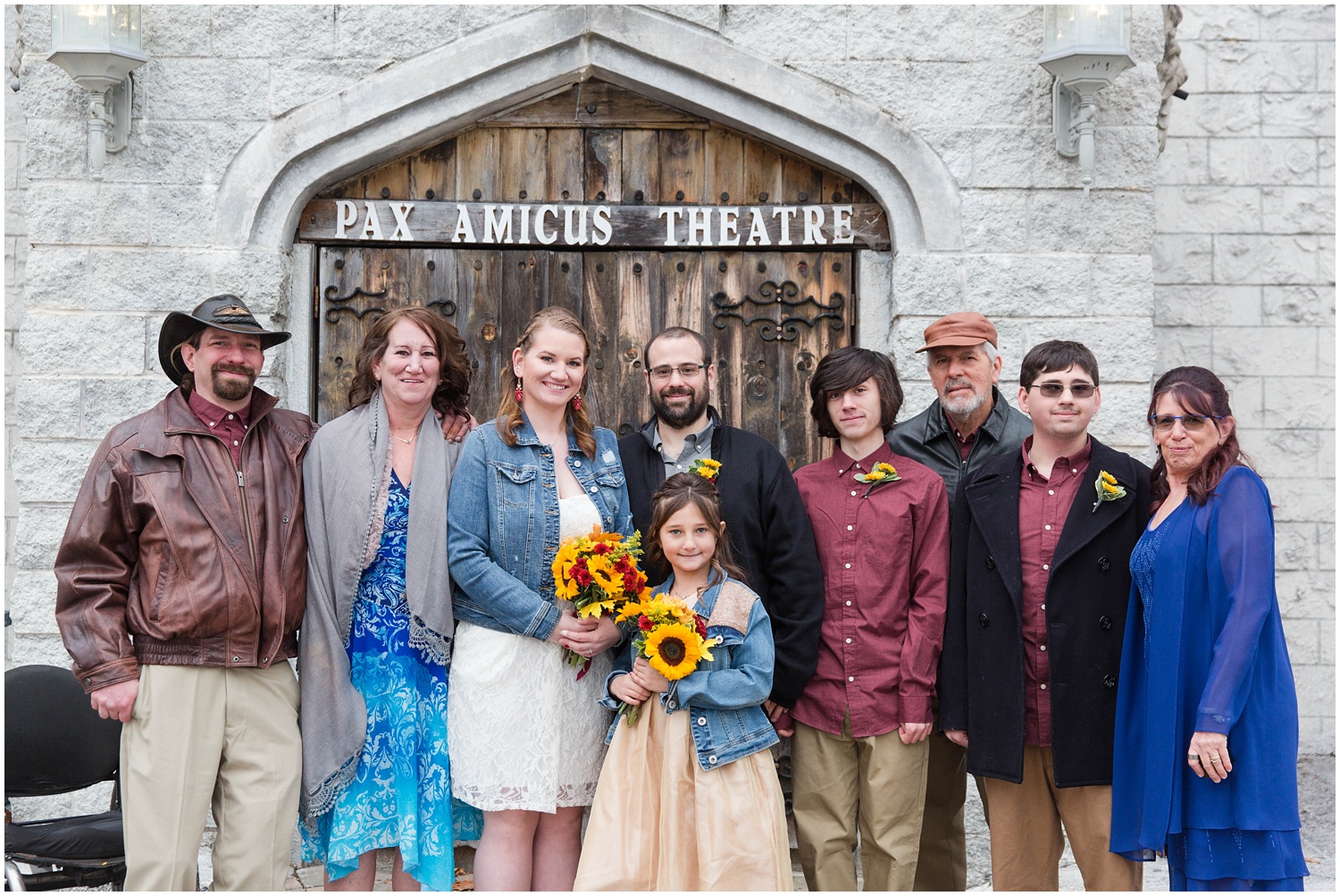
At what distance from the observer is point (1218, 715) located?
9.48ft

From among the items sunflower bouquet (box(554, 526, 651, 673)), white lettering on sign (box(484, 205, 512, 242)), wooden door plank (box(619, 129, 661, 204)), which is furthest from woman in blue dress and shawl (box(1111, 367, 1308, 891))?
white lettering on sign (box(484, 205, 512, 242))

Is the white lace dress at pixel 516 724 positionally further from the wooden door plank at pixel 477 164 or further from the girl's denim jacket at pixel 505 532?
the wooden door plank at pixel 477 164

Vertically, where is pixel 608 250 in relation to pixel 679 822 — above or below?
above

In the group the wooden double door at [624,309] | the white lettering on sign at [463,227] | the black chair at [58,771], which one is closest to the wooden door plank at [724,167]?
the wooden double door at [624,309]

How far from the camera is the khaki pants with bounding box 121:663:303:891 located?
10.3 ft

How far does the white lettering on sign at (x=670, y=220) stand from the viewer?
501 cm

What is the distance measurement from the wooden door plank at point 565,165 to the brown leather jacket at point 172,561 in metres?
2.23

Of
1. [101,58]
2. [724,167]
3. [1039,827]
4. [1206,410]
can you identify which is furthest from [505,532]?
[101,58]

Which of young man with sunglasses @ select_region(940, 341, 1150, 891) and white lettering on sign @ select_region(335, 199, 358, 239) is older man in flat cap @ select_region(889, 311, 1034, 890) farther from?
white lettering on sign @ select_region(335, 199, 358, 239)

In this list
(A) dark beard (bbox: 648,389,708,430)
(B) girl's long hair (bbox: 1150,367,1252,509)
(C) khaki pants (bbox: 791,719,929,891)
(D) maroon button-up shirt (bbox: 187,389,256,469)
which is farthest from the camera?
(A) dark beard (bbox: 648,389,708,430)

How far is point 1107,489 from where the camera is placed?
A: 3.30 metres

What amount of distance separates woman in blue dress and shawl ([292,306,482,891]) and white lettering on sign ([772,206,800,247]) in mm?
2141

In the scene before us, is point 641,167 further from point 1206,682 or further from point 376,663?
point 1206,682

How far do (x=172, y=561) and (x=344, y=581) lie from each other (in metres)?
0.46
